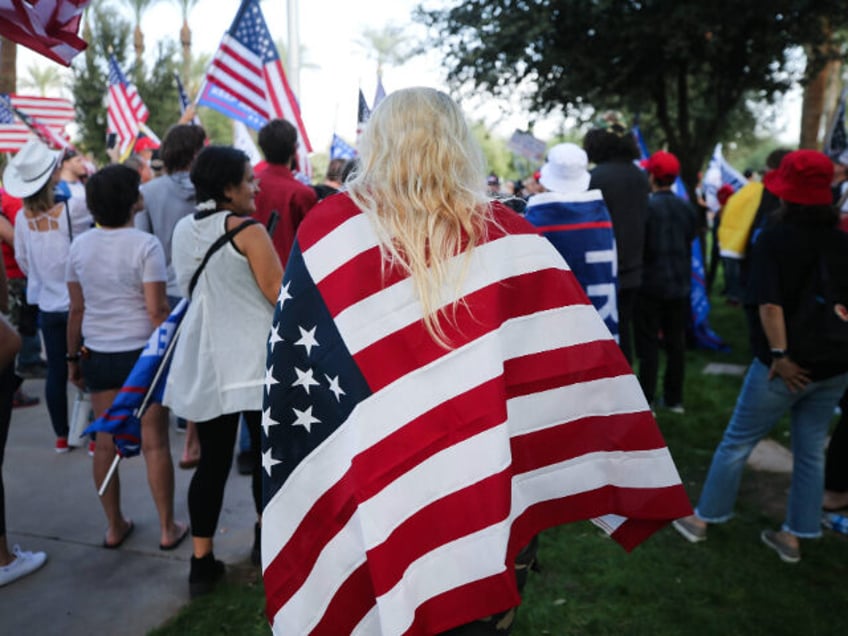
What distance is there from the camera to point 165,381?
3.48 m

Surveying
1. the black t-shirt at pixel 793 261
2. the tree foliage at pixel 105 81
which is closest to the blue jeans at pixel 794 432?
the black t-shirt at pixel 793 261

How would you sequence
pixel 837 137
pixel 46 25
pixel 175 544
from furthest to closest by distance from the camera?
pixel 837 137 → pixel 175 544 → pixel 46 25

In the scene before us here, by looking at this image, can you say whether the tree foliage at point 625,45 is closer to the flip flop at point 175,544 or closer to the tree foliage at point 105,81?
the flip flop at point 175,544

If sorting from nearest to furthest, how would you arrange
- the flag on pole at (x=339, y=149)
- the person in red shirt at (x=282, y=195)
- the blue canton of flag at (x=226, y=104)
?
the person in red shirt at (x=282, y=195) → the blue canton of flag at (x=226, y=104) → the flag on pole at (x=339, y=149)

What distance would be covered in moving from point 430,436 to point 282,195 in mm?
3455

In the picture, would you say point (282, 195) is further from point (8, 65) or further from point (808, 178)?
point (8, 65)

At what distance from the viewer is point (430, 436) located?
1.83 metres

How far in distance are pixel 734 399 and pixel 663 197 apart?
1.98 metres

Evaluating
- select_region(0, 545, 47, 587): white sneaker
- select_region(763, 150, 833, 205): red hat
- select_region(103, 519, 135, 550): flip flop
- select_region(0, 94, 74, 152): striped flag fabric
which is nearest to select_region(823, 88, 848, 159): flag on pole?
select_region(763, 150, 833, 205): red hat

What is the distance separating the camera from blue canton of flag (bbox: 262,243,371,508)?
6.18ft

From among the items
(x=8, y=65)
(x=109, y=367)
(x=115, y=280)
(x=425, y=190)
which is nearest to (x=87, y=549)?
(x=109, y=367)

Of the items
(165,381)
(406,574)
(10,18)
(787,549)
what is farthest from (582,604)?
(10,18)

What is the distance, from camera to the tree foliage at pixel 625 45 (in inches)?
344

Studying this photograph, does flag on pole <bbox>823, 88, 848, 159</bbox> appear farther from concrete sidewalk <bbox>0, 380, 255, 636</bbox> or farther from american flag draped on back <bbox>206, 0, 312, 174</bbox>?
concrete sidewalk <bbox>0, 380, 255, 636</bbox>
